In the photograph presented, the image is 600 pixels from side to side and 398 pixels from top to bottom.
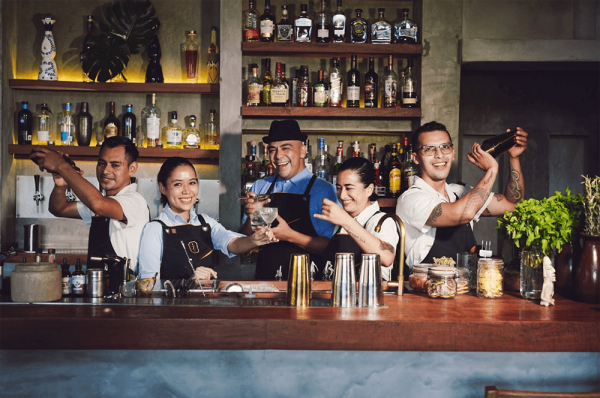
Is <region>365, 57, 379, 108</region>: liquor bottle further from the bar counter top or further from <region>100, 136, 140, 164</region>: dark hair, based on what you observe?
the bar counter top

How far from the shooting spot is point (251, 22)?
3.69 meters

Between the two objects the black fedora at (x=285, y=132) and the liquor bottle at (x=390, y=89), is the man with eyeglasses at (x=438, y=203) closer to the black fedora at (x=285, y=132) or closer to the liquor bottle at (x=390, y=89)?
the black fedora at (x=285, y=132)

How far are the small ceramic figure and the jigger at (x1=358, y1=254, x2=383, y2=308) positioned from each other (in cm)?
55

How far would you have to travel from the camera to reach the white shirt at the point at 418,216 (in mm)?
2533

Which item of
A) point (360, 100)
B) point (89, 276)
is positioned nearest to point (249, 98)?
point (360, 100)

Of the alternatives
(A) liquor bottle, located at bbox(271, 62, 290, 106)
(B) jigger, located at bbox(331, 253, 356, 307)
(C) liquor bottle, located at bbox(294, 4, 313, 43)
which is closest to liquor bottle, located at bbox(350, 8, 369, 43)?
(C) liquor bottle, located at bbox(294, 4, 313, 43)

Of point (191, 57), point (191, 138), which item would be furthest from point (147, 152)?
point (191, 57)

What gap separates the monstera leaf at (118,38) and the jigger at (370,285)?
2516 mm

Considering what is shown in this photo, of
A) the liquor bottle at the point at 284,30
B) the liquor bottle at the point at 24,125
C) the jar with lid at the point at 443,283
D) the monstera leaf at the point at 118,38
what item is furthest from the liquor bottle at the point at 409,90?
the liquor bottle at the point at 24,125

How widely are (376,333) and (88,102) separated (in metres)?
3.04

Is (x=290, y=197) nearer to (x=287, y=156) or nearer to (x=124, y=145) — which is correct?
(x=287, y=156)

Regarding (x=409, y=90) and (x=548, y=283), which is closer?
(x=548, y=283)

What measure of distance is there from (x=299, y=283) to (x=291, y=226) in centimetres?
116

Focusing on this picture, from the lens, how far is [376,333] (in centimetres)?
166
